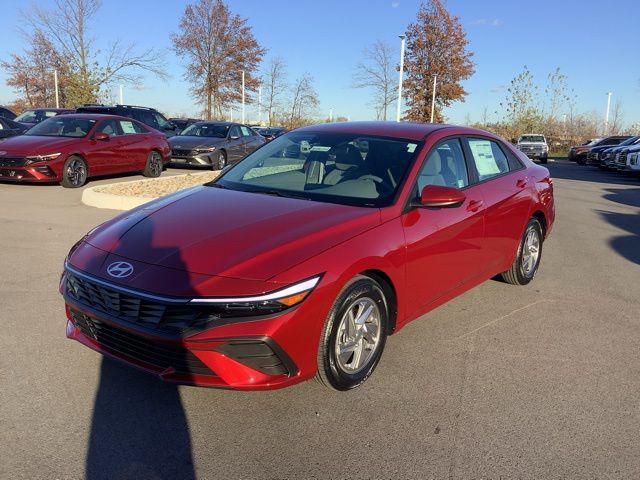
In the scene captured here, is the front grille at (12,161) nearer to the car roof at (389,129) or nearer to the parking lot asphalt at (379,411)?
the parking lot asphalt at (379,411)

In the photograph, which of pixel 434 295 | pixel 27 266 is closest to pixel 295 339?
pixel 434 295

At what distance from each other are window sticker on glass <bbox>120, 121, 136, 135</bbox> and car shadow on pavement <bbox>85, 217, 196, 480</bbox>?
11.1 m

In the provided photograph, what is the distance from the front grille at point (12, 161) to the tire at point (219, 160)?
5836 mm

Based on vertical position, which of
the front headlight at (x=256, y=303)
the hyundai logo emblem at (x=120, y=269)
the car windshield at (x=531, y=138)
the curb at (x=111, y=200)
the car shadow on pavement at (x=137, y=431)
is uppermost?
the car windshield at (x=531, y=138)

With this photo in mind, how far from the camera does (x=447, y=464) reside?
9.11 feet

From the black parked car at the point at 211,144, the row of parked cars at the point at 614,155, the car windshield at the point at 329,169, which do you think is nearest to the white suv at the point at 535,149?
the row of parked cars at the point at 614,155

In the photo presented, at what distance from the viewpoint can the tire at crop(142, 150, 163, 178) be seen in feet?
47.2

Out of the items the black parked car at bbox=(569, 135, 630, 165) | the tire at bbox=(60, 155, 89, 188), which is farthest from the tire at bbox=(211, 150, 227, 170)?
the black parked car at bbox=(569, 135, 630, 165)

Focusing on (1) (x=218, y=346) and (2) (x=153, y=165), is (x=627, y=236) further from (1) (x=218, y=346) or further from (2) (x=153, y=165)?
(2) (x=153, y=165)

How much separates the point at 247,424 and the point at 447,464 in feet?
3.60

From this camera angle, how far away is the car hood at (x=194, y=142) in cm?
1656

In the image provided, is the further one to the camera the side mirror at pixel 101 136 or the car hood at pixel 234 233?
the side mirror at pixel 101 136

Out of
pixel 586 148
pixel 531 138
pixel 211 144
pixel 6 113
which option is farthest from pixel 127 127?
pixel 586 148

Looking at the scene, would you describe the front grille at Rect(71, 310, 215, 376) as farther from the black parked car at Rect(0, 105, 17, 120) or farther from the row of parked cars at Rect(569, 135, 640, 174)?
the row of parked cars at Rect(569, 135, 640, 174)
